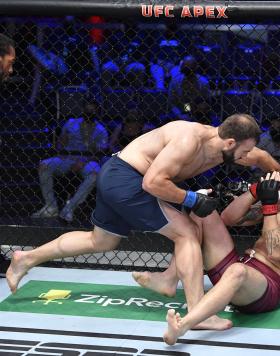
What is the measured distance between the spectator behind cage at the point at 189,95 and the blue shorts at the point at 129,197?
186 centimetres

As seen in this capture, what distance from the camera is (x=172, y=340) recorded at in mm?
2662

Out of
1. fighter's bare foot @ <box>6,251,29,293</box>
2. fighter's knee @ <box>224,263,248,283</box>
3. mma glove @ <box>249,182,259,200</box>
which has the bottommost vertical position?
fighter's bare foot @ <box>6,251,29,293</box>

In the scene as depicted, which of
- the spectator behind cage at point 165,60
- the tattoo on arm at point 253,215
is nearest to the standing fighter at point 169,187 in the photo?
the tattoo on arm at point 253,215

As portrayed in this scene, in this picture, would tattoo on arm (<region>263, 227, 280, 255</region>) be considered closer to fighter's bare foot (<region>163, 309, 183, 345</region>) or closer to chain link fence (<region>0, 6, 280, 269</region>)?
fighter's bare foot (<region>163, 309, 183, 345</region>)

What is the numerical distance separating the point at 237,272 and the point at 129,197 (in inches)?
22.8

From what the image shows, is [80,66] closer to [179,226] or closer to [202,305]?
[179,226]

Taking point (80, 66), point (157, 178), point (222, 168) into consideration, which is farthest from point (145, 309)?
point (80, 66)

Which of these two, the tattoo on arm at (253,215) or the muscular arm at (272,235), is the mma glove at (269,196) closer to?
the muscular arm at (272,235)

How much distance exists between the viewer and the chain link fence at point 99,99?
16.0 feet

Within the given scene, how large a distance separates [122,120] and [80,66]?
588 mm

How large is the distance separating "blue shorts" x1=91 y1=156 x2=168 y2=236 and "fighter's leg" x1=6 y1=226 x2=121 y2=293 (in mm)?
184

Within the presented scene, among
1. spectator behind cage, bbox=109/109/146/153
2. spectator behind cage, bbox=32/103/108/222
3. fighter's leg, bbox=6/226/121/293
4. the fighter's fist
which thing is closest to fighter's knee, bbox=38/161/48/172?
spectator behind cage, bbox=32/103/108/222

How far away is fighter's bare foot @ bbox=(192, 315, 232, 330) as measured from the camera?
2869 millimetres

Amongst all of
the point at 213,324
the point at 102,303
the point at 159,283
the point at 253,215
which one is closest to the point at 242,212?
the point at 253,215
